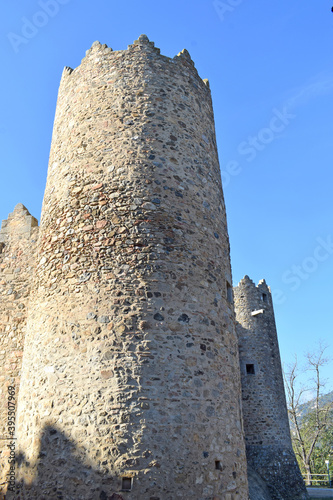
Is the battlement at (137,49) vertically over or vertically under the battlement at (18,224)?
over

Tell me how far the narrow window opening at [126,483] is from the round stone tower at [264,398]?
12.0 m

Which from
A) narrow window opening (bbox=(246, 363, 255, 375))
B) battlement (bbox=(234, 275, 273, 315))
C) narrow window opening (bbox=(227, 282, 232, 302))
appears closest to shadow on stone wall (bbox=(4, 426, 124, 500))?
narrow window opening (bbox=(227, 282, 232, 302))

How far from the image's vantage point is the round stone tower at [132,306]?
5012 mm

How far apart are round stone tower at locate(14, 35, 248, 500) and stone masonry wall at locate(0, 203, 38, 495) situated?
1398 millimetres

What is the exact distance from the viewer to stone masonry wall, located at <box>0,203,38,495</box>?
24.7ft

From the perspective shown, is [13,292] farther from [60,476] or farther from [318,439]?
[318,439]

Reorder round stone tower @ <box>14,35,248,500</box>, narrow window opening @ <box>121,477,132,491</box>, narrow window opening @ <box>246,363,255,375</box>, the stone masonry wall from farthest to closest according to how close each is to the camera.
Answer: narrow window opening @ <box>246,363,255,375</box> → the stone masonry wall → round stone tower @ <box>14,35,248,500</box> → narrow window opening @ <box>121,477,132,491</box>

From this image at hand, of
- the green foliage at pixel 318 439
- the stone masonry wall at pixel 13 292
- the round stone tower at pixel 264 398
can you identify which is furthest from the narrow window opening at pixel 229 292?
the green foliage at pixel 318 439

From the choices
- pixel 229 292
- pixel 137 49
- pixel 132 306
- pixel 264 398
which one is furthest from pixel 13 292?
pixel 264 398

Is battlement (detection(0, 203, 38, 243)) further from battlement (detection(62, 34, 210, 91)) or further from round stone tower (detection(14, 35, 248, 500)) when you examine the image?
battlement (detection(62, 34, 210, 91))

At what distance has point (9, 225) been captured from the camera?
9.10 m

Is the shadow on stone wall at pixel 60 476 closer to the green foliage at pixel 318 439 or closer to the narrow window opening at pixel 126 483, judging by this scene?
the narrow window opening at pixel 126 483

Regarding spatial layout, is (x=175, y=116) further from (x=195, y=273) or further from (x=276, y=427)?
(x=276, y=427)

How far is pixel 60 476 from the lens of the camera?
5.05 metres
